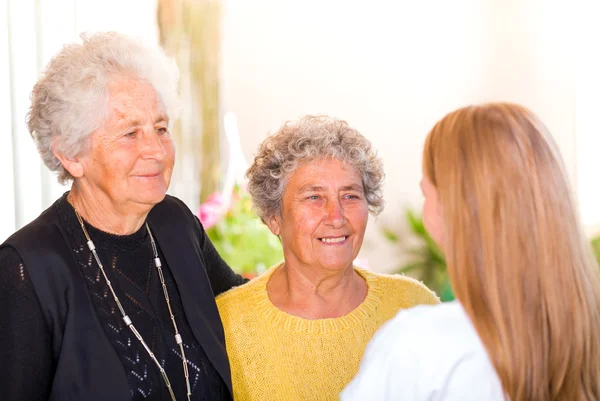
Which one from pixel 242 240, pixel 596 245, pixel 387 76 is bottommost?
pixel 596 245

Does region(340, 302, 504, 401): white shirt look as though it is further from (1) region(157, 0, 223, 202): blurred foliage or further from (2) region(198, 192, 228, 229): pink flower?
(1) region(157, 0, 223, 202): blurred foliage

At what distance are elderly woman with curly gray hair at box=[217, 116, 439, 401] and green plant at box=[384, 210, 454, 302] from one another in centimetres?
245

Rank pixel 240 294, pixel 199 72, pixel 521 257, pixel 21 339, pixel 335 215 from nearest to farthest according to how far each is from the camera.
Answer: pixel 521 257 → pixel 21 339 → pixel 335 215 → pixel 240 294 → pixel 199 72

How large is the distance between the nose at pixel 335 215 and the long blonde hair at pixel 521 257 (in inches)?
34.9

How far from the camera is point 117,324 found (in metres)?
1.85

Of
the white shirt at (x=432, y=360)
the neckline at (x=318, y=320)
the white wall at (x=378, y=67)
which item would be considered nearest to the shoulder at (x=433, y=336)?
the white shirt at (x=432, y=360)

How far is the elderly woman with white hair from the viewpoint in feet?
5.55

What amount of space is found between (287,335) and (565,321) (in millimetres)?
1067

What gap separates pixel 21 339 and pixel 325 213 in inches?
35.5

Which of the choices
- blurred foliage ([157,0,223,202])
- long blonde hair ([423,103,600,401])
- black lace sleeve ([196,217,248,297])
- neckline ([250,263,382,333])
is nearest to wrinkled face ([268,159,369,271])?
neckline ([250,263,382,333])

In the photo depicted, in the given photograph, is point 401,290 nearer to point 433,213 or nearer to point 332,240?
point 332,240

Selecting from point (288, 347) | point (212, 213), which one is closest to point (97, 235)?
point (288, 347)

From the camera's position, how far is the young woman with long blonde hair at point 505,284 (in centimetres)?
121

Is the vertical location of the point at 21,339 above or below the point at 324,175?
below
